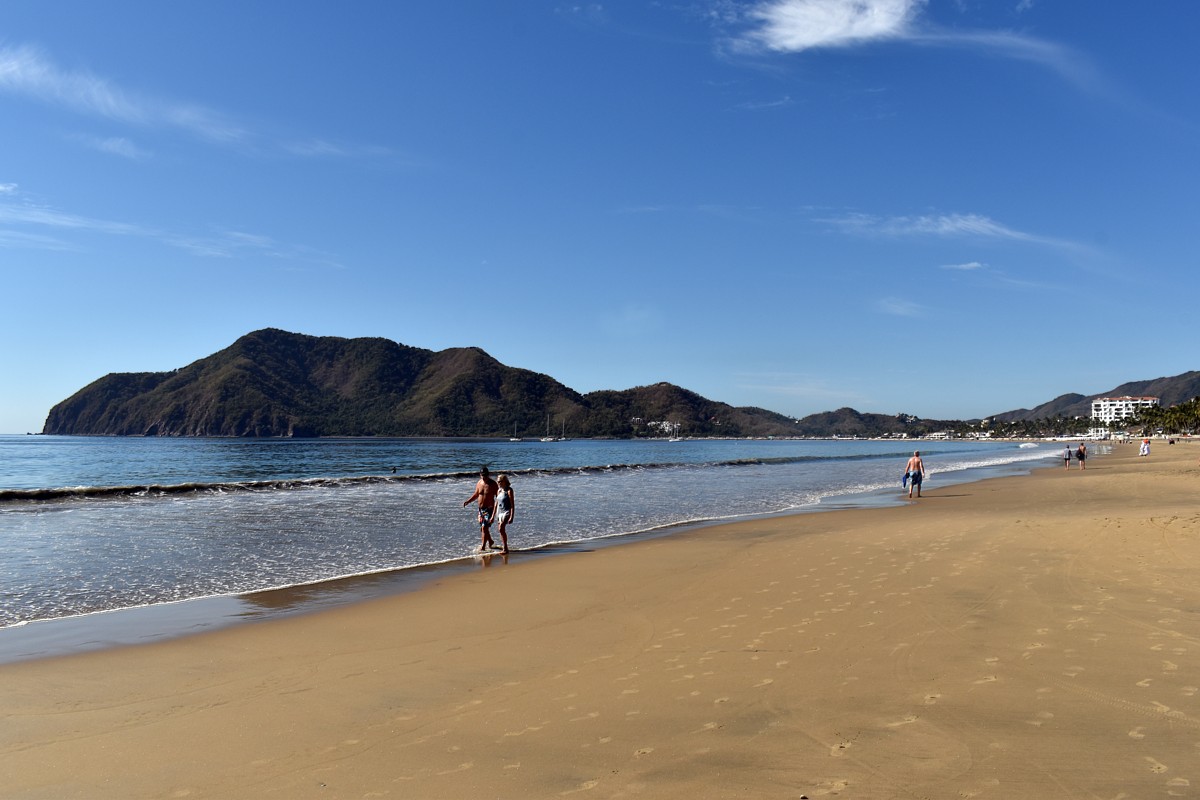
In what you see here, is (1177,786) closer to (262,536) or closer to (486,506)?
(486,506)

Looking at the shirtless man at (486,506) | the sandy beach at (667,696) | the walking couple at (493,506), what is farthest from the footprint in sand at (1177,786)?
the shirtless man at (486,506)

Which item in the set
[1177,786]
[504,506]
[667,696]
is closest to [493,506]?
[504,506]

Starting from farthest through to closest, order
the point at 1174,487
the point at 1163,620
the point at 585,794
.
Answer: the point at 1174,487
the point at 1163,620
the point at 585,794

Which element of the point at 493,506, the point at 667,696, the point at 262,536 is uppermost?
the point at 493,506

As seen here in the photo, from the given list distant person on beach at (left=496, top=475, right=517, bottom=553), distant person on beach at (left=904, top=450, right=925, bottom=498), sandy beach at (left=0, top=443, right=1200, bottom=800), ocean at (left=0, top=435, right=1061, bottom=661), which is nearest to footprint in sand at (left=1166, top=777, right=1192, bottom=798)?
sandy beach at (left=0, top=443, right=1200, bottom=800)

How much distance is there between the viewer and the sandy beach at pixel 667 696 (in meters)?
4.48

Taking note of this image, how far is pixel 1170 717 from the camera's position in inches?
201

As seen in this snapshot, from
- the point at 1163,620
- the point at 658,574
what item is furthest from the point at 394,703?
the point at 1163,620

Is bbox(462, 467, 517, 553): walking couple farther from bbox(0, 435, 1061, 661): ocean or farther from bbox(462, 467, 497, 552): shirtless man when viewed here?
bbox(0, 435, 1061, 661): ocean

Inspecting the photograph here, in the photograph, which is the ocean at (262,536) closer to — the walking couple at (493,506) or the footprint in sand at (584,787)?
the walking couple at (493,506)

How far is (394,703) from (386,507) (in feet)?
71.4

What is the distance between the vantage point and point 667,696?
235 inches

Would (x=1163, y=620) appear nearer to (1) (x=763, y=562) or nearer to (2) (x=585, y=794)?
(1) (x=763, y=562)

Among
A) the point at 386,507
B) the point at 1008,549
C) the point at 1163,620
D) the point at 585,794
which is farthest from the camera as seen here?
the point at 386,507
